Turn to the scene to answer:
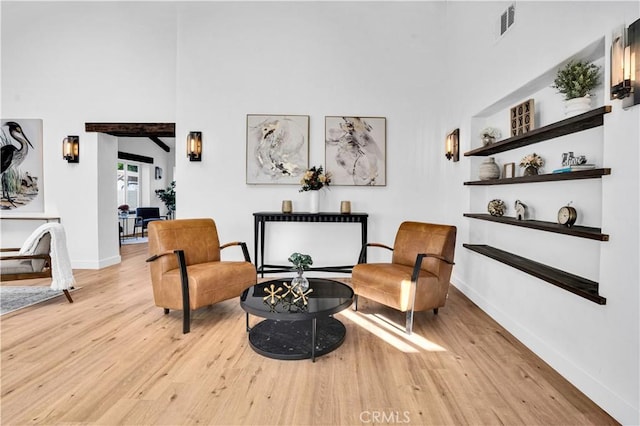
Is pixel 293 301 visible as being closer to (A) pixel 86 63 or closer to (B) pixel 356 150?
(B) pixel 356 150

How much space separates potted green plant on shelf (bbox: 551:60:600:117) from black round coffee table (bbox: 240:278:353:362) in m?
2.08

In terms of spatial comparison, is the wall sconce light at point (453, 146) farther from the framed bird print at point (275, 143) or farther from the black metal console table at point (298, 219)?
the framed bird print at point (275, 143)

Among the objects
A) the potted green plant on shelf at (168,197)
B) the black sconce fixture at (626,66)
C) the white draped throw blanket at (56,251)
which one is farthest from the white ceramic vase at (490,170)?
the potted green plant on shelf at (168,197)

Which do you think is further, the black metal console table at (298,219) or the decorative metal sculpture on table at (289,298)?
the black metal console table at (298,219)

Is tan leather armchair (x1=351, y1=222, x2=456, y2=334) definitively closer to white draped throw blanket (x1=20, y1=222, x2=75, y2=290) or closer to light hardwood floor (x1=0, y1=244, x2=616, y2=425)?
light hardwood floor (x1=0, y1=244, x2=616, y2=425)

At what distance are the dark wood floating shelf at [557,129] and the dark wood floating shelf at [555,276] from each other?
1.04m

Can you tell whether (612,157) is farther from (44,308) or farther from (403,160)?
(44,308)

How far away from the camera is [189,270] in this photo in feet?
9.65

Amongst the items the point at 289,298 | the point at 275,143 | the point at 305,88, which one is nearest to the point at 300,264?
the point at 289,298

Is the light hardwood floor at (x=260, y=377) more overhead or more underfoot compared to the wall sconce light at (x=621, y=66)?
more underfoot

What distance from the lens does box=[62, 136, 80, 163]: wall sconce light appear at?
4.82 meters

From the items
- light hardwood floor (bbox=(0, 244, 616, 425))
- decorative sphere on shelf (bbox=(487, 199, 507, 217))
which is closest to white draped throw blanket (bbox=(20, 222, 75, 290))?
Answer: light hardwood floor (bbox=(0, 244, 616, 425))

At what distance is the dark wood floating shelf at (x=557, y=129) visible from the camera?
6.13 feet

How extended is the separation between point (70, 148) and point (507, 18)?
6052 mm
